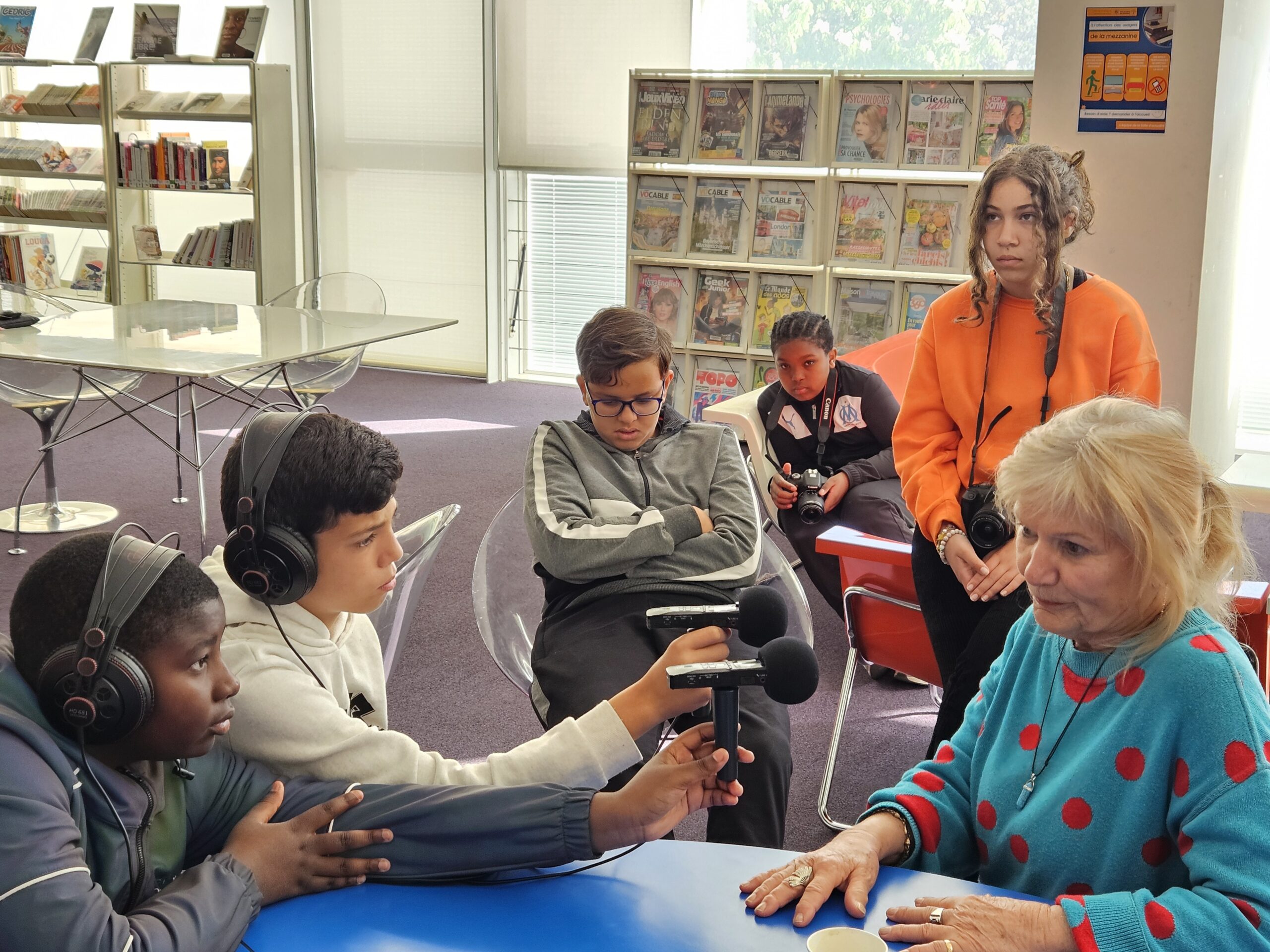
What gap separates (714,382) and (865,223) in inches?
44.5

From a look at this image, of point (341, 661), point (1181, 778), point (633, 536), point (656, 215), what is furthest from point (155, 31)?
point (1181, 778)

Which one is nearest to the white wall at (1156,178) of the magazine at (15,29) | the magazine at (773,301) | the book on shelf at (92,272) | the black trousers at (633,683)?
the black trousers at (633,683)

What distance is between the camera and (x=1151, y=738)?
4.07ft

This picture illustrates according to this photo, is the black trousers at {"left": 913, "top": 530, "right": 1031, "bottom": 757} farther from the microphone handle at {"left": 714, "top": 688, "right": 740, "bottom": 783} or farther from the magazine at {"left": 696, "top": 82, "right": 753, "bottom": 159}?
the magazine at {"left": 696, "top": 82, "right": 753, "bottom": 159}

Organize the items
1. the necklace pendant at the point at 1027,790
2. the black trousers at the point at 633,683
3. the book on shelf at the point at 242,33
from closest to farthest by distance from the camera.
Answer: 1. the necklace pendant at the point at 1027,790
2. the black trousers at the point at 633,683
3. the book on shelf at the point at 242,33

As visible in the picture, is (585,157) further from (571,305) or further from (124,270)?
(124,270)

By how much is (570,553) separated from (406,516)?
2886mm

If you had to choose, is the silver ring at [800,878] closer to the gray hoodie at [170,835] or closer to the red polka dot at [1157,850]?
the gray hoodie at [170,835]

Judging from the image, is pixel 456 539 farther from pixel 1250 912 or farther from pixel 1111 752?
pixel 1250 912

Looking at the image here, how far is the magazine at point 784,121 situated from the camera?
5.82 m

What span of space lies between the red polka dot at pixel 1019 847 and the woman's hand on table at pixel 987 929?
0.16 meters

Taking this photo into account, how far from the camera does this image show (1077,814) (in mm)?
1292

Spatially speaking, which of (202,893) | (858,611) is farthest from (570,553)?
(202,893)

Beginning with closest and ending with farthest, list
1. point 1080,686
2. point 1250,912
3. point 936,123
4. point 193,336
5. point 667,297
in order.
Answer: point 1250,912 < point 1080,686 < point 193,336 < point 936,123 < point 667,297
